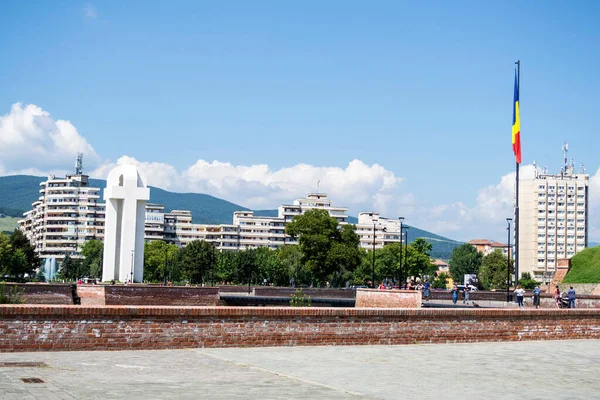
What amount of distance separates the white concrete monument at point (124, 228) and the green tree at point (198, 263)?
4571 cm

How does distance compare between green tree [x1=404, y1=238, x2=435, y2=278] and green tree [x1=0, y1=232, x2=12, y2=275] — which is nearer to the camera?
green tree [x1=0, y1=232, x2=12, y2=275]

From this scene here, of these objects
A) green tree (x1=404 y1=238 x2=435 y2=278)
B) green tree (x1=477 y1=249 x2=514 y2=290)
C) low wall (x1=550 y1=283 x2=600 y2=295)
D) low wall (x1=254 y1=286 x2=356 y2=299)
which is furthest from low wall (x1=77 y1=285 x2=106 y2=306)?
green tree (x1=477 y1=249 x2=514 y2=290)

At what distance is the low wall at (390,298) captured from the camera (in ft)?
119

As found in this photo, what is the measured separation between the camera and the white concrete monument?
5719 centimetres

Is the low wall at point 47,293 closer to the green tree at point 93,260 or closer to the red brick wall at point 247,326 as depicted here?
the red brick wall at point 247,326

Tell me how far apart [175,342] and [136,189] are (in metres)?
44.4

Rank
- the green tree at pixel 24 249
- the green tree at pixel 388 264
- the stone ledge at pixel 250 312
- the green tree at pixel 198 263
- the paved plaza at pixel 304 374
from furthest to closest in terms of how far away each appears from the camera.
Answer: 1. the green tree at pixel 388 264
2. the green tree at pixel 24 249
3. the green tree at pixel 198 263
4. the stone ledge at pixel 250 312
5. the paved plaza at pixel 304 374

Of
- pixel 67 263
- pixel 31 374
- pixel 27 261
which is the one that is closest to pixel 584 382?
pixel 31 374

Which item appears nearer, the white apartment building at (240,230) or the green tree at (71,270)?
the green tree at (71,270)

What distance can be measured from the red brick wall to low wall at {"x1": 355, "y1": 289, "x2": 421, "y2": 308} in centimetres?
1644

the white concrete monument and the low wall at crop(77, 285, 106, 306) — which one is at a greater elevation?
the white concrete monument

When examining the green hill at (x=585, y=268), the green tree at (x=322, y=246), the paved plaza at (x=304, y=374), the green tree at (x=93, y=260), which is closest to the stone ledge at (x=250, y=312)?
the paved plaza at (x=304, y=374)

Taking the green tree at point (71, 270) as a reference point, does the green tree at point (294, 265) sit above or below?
above

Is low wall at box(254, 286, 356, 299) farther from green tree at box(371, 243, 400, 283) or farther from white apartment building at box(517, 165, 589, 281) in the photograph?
white apartment building at box(517, 165, 589, 281)
